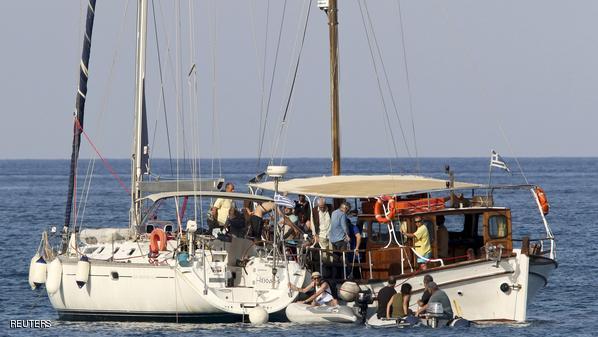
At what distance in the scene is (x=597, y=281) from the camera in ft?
133

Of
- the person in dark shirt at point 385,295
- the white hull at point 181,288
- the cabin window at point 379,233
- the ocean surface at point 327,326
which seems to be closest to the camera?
the ocean surface at point 327,326

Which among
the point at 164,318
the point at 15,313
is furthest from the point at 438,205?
the point at 15,313

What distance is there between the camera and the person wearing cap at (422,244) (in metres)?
29.1

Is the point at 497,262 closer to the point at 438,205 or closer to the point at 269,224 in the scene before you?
the point at 438,205

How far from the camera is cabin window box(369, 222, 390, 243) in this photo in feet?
99.8

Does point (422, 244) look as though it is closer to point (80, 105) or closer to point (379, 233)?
point (379, 233)

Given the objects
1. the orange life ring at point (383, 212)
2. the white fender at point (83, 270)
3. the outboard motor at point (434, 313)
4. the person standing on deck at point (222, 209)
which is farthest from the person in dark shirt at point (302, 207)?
the white fender at point (83, 270)

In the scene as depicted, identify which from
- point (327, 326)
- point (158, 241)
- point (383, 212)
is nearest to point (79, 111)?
point (158, 241)

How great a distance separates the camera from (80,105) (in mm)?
32438

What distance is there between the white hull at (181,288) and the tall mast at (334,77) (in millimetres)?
5609

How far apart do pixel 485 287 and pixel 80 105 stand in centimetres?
1104

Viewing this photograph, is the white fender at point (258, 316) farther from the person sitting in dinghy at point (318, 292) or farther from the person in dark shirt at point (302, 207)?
the person in dark shirt at point (302, 207)

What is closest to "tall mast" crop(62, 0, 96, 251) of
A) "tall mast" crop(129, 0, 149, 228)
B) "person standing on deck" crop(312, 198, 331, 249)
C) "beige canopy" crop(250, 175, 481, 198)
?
"tall mast" crop(129, 0, 149, 228)

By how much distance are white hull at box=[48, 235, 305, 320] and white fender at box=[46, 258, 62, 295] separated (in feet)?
0.40
